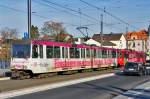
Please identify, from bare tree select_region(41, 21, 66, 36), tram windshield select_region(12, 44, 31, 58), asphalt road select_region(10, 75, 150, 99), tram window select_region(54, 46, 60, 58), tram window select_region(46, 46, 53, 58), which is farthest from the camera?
bare tree select_region(41, 21, 66, 36)

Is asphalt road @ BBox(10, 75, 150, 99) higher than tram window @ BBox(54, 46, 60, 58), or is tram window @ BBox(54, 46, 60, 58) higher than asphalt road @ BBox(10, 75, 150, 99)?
tram window @ BBox(54, 46, 60, 58)

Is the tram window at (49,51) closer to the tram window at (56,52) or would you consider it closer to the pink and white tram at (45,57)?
the pink and white tram at (45,57)

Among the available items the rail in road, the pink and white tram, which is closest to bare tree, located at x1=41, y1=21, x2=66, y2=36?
the pink and white tram

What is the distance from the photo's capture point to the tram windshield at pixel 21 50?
103ft

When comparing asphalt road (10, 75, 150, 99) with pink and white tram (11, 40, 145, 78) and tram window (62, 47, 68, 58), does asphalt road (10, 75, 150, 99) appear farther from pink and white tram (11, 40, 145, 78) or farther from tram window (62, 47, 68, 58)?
tram window (62, 47, 68, 58)

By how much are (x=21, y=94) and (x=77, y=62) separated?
22.2 m

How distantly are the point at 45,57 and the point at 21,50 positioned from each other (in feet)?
7.41

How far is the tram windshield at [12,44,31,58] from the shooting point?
103ft

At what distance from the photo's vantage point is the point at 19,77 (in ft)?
103

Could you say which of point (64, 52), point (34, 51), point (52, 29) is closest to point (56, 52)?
point (64, 52)

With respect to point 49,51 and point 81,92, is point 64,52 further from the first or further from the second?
point 81,92

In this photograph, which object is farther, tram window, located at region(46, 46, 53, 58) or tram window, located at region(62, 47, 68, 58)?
tram window, located at region(62, 47, 68, 58)

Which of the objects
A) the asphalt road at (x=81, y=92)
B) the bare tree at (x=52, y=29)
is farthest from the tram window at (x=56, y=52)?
the bare tree at (x=52, y=29)

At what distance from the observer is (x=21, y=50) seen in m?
31.8
